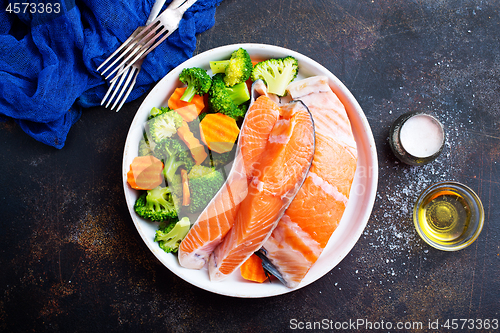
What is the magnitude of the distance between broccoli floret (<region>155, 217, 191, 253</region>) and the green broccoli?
38.7 inches

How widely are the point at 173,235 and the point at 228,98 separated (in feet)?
3.21

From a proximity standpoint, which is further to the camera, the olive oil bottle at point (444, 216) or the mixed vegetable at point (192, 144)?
the olive oil bottle at point (444, 216)

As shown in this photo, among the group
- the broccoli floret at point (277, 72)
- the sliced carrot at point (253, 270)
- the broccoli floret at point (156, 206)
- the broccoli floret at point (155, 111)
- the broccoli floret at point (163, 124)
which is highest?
the broccoli floret at point (277, 72)

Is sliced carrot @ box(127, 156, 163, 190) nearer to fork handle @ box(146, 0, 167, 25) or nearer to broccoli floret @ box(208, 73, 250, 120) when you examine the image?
broccoli floret @ box(208, 73, 250, 120)

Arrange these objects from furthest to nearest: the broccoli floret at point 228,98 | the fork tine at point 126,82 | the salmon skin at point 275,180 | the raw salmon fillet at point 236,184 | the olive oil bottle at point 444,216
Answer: the olive oil bottle at point 444,216, the fork tine at point 126,82, the broccoli floret at point 228,98, the raw salmon fillet at point 236,184, the salmon skin at point 275,180

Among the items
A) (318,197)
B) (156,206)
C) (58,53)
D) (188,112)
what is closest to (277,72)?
(188,112)

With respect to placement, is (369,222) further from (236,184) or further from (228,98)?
(228,98)

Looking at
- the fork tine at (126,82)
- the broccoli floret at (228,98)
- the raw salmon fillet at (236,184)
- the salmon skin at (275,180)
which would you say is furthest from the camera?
the fork tine at (126,82)

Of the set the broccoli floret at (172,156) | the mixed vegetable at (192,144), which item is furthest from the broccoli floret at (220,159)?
the broccoli floret at (172,156)

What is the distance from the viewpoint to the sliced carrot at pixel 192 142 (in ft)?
5.86

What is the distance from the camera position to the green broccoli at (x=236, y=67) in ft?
5.85

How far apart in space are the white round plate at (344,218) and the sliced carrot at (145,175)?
1.7 inches

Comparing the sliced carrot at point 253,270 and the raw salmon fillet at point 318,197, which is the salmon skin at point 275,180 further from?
the sliced carrot at point 253,270

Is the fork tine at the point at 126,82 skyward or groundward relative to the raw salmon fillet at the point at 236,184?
skyward
